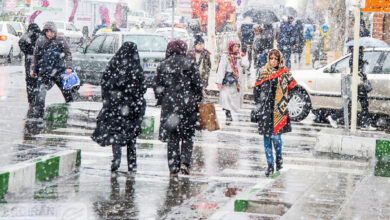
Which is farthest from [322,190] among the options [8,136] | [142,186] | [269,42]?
[269,42]

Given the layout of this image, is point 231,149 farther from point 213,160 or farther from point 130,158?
point 130,158

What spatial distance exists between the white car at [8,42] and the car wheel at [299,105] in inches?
692

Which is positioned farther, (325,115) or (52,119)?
(325,115)

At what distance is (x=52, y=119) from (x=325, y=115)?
5.80m

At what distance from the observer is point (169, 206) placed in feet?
23.4

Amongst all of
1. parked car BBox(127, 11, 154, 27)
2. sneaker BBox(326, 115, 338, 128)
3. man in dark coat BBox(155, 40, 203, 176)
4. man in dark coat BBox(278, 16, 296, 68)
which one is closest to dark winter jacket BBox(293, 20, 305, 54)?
man in dark coat BBox(278, 16, 296, 68)

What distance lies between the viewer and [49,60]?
13.3 meters

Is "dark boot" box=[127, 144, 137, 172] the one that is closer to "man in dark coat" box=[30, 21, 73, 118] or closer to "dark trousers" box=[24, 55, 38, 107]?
"man in dark coat" box=[30, 21, 73, 118]

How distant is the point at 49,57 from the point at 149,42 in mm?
6028

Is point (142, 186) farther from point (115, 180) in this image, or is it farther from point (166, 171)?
point (166, 171)

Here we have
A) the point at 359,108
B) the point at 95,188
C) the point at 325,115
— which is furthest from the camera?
the point at 325,115

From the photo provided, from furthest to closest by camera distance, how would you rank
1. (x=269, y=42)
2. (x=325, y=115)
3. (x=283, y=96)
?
(x=269, y=42) < (x=325, y=115) < (x=283, y=96)

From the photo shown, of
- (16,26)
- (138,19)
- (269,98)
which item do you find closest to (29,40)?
(269,98)

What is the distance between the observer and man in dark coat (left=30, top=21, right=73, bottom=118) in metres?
13.3
